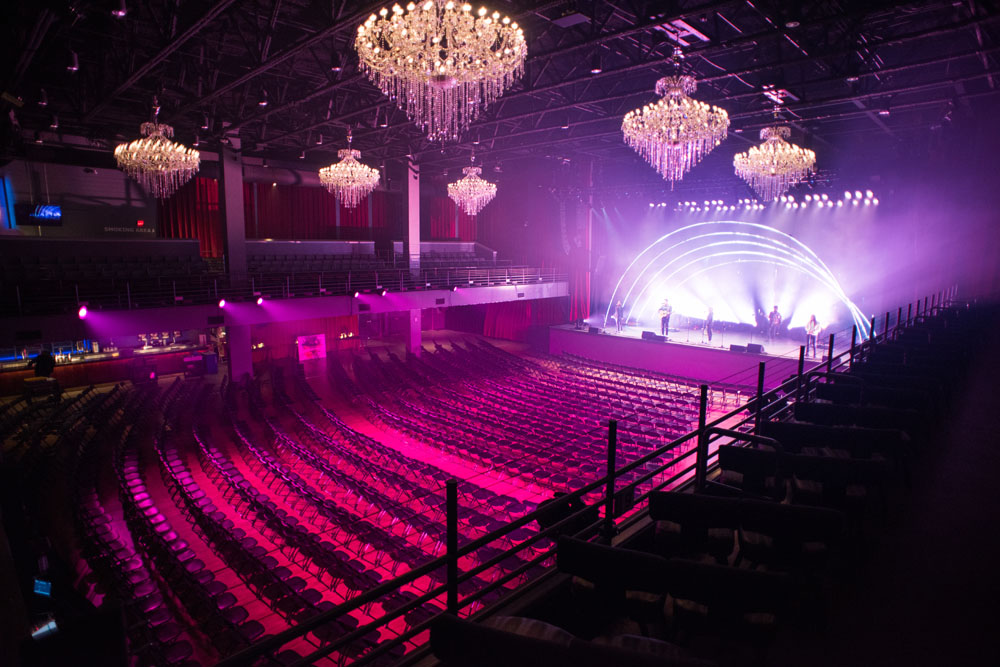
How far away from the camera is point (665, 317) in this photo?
18.6 meters

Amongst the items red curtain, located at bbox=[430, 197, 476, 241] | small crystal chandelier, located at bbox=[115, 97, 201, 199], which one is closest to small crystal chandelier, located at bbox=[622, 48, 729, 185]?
small crystal chandelier, located at bbox=[115, 97, 201, 199]

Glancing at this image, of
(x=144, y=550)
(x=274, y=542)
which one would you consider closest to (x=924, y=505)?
(x=274, y=542)

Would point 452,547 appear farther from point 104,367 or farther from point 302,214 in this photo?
point 302,214

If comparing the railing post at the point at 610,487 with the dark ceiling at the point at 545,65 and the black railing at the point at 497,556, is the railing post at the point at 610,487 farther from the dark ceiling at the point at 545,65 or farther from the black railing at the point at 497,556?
the dark ceiling at the point at 545,65

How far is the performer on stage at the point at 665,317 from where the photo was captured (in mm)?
18688

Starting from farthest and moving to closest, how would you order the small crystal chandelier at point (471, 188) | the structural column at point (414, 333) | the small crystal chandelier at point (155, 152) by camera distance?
the structural column at point (414, 333) → the small crystal chandelier at point (471, 188) → the small crystal chandelier at point (155, 152)

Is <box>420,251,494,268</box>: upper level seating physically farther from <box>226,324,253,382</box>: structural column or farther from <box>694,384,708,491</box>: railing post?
<box>694,384,708,491</box>: railing post

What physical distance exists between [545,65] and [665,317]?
10832 millimetres

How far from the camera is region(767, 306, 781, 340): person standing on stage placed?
17047 millimetres

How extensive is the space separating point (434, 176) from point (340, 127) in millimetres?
7279

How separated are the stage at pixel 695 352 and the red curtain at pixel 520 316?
6.26ft

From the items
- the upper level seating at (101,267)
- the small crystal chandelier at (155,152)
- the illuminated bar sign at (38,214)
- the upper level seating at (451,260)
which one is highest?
the small crystal chandelier at (155,152)

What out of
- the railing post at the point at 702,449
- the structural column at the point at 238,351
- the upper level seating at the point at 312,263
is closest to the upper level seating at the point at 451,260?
the upper level seating at the point at 312,263

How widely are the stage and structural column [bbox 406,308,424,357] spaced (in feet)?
17.7
